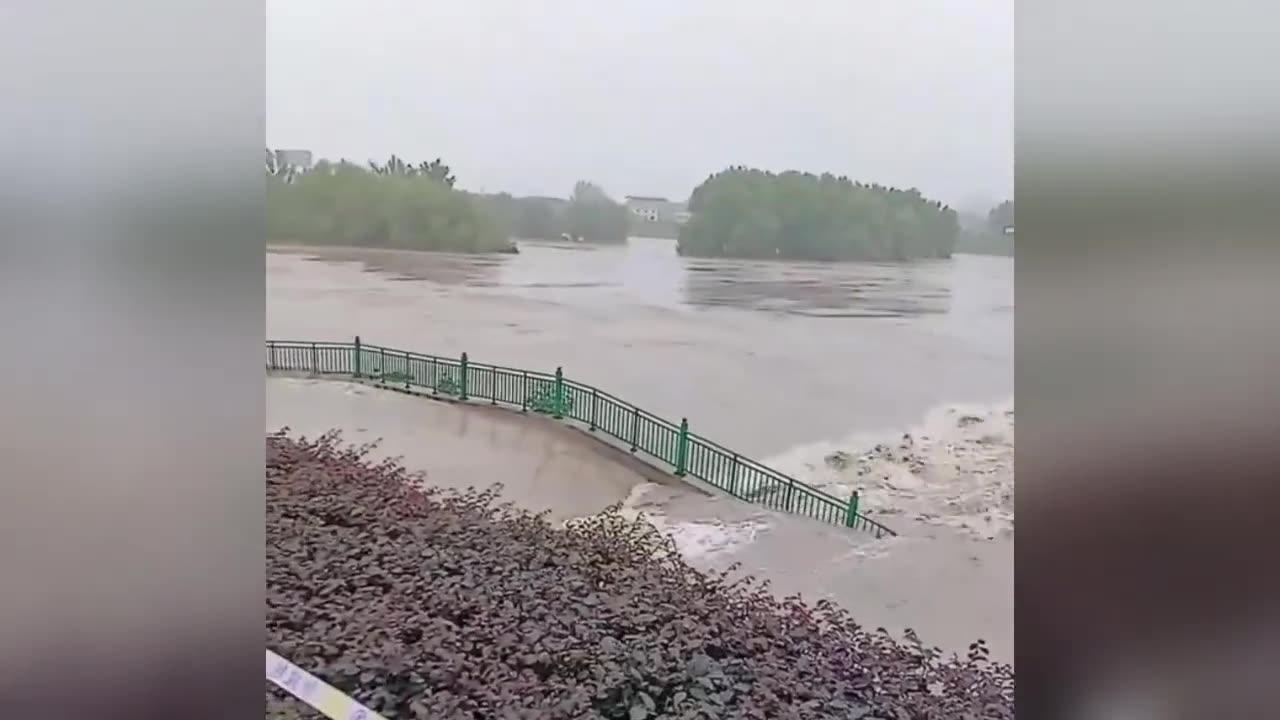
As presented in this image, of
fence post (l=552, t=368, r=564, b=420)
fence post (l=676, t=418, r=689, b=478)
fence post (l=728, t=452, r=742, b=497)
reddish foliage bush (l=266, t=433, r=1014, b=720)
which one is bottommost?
reddish foliage bush (l=266, t=433, r=1014, b=720)

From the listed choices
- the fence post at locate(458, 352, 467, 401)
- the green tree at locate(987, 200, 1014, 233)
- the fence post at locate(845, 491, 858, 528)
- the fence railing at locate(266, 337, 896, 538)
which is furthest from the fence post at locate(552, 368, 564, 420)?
the green tree at locate(987, 200, 1014, 233)

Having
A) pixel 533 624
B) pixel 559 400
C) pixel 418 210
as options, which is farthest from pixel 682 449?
pixel 418 210

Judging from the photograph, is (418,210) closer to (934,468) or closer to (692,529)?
(692,529)
